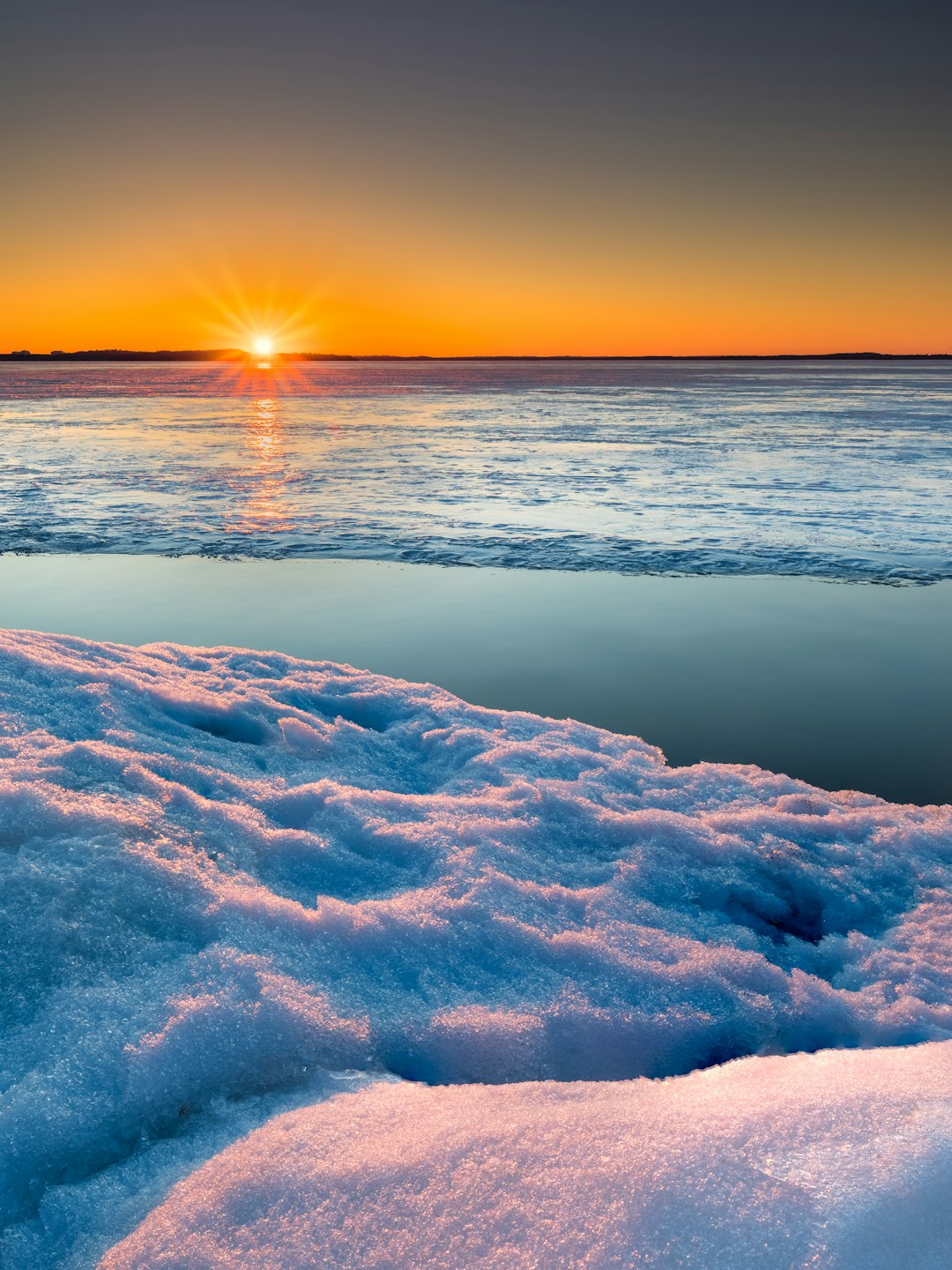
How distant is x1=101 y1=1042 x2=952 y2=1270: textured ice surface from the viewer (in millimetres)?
1698

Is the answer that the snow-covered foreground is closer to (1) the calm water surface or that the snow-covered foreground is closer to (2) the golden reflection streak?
(1) the calm water surface

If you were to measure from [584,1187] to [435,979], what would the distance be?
1039 mm

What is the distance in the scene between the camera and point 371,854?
349 centimetres

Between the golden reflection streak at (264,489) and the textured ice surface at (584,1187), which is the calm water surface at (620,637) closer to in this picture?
the golden reflection streak at (264,489)

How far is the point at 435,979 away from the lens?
110 inches

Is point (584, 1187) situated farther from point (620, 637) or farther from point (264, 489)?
point (264, 489)

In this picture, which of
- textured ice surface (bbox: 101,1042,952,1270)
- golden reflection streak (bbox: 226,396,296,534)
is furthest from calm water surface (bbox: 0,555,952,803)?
textured ice surface (bbox: 101,1042,952,1270)

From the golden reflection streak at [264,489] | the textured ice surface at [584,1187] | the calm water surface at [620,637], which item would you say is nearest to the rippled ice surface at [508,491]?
the golden reflection streak at [264,489]

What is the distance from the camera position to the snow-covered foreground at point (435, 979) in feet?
6.09

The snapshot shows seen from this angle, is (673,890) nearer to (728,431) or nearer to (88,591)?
(88,591)

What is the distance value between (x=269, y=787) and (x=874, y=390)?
203ft

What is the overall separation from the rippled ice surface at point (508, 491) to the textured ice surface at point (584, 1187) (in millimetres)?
7895

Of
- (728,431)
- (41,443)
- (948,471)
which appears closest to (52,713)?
(948,471)

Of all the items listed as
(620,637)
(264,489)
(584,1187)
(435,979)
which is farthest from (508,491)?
(584,1187)
